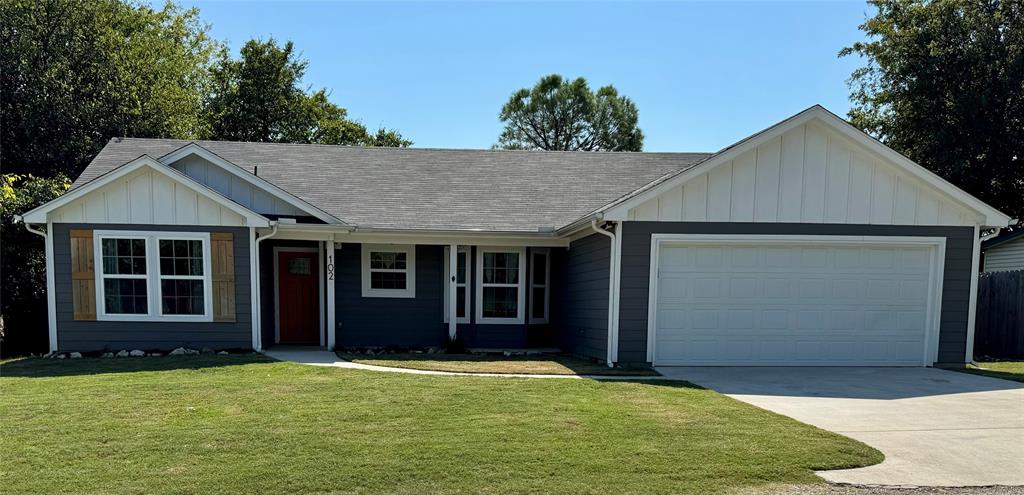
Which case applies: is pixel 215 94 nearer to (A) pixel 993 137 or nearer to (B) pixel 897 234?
(B) pixel 897 234

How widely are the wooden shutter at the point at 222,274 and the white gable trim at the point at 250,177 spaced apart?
1.24 m

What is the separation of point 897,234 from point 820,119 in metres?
2.32

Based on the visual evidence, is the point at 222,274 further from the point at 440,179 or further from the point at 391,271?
the point at 440,179

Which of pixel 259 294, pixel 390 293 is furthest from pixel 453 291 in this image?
pixel 259 294

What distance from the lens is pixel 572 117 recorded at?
130ft

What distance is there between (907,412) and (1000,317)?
29.7 feet

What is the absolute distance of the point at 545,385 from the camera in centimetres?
786

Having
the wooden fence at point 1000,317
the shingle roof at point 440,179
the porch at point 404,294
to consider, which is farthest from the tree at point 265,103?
the wooden fence at point 1000,317

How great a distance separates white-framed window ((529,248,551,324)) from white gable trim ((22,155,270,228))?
5548mm

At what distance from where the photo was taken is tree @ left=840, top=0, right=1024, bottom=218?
63.0 ft

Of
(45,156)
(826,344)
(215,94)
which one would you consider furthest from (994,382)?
(215,94)

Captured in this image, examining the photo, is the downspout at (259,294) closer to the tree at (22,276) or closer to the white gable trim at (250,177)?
the white gable trim at (250,177)

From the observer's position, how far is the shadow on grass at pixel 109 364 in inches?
339

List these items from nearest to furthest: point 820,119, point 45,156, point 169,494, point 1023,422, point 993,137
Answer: point 169,494, point 1023,422, point 820,119, point 45,156, point 993,137
